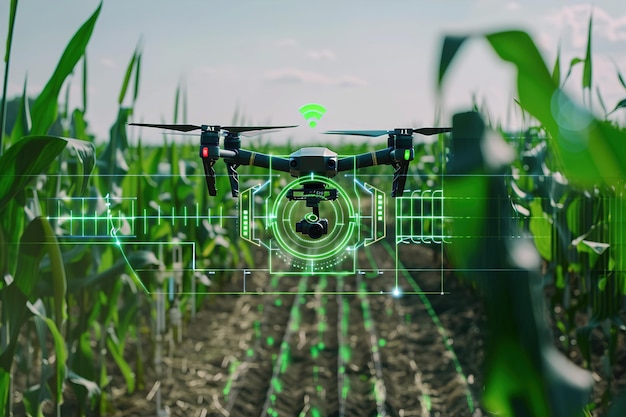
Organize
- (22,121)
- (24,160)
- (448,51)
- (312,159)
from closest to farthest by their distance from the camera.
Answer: (448,51)
(312,159)
(24,160)
(22,121)

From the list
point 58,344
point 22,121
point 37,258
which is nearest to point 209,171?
point 37,258

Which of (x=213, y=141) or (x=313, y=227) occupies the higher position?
(x=213, y=141)

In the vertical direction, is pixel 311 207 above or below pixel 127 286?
above

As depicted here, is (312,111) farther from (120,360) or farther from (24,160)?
(120,360)

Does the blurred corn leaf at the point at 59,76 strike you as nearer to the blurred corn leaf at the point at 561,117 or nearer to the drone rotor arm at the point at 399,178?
the drone rotor arm at the point at 399,178

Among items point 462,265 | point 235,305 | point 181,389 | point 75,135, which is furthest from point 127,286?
point 462,265

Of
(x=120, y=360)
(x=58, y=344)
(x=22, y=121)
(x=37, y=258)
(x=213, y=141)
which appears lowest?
(x=120, y=360)

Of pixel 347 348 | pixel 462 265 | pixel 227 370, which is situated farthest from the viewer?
pixel 347 348

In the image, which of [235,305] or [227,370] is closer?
[227,370]

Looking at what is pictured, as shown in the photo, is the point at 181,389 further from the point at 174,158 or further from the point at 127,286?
the point at 174,158
